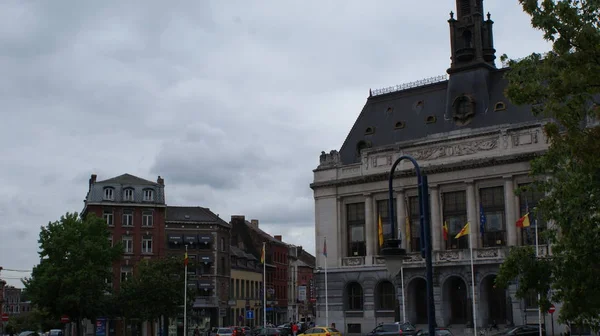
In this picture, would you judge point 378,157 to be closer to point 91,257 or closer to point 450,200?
point 450,200

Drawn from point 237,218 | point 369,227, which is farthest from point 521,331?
point 237,218

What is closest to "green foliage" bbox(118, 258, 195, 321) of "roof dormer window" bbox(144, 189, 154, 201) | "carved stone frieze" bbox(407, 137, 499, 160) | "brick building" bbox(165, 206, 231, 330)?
"roof dormer window" bbox(144, 189, 154, 201)

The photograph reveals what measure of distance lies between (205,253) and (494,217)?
41459mm

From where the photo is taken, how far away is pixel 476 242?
6341 centimetres

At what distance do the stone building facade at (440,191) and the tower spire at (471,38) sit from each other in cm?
10

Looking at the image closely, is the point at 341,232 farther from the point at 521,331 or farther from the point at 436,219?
the point at 521,331

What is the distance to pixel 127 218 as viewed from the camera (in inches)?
3386

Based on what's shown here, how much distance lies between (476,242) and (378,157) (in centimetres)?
1249

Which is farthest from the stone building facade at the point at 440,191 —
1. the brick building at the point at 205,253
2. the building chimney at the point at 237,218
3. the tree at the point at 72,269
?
the building chimney at the point at 237,218

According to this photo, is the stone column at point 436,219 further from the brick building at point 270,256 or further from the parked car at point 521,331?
the brick building at point 270,256

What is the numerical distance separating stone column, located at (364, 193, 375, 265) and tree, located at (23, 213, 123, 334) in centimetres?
2320

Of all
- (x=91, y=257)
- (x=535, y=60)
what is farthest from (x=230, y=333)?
(x=535, y=60)

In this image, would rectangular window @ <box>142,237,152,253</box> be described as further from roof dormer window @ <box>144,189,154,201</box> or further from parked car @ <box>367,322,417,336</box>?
parked car @ <box>367,322,417,336</box>

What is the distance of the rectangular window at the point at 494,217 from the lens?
62.8 metres
